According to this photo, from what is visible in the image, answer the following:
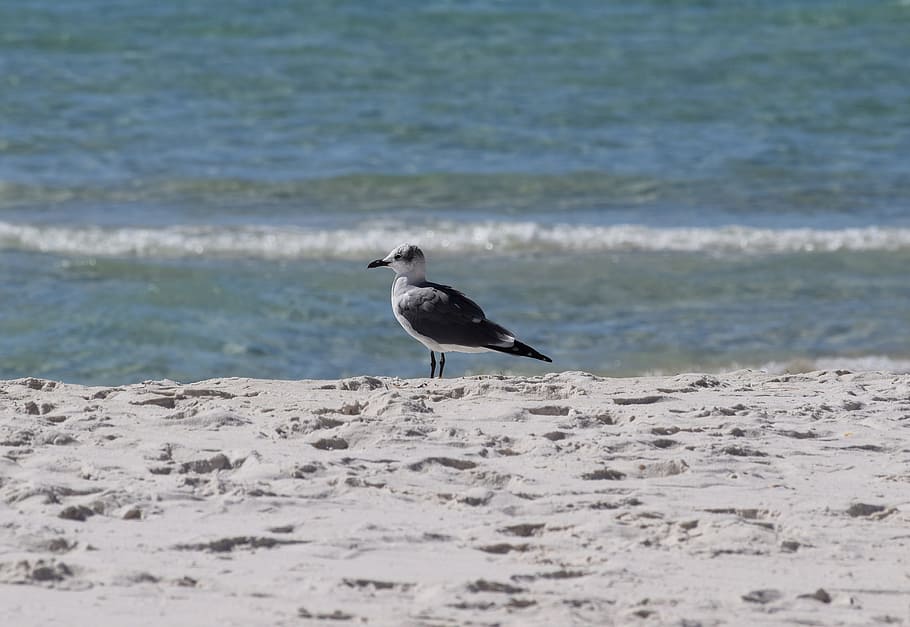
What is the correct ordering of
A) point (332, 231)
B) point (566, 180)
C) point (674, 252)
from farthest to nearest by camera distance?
1. point (566, 180)
2. point (332, 231)
3. point (674, 252)

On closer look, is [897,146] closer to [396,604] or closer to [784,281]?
[784,281]

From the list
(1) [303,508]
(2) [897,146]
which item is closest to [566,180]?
(2) [897,146]

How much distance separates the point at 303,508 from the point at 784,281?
21.6ft

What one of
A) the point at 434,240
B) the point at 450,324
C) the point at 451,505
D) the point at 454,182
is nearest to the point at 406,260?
the point at 450,324

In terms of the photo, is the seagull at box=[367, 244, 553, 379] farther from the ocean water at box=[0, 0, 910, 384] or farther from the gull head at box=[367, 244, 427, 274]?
the ocean water at box=[0, 0, 910, 384]

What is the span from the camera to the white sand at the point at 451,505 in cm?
363

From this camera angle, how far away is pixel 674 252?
36.6ft

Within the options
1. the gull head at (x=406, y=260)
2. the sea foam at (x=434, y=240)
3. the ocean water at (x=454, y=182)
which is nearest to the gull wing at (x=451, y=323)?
the gull head at (x=406, y=260)

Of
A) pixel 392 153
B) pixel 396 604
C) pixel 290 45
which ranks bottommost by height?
pixel 396 604

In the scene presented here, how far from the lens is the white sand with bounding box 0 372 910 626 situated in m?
3.63

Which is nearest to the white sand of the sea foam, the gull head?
the gull head

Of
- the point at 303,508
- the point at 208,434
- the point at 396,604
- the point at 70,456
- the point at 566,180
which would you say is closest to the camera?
the point at 396,604

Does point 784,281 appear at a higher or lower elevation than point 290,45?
lower

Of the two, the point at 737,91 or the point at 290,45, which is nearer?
the point at 737,91
